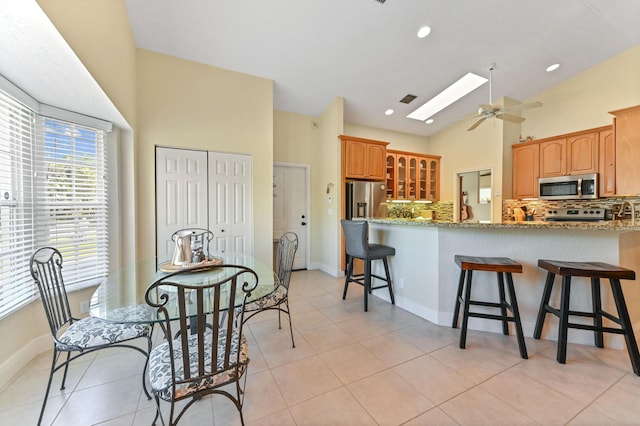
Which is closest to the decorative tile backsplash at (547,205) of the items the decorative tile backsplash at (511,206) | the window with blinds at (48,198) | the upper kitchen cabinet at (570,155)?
the decorative tile backsplash at (511,206)

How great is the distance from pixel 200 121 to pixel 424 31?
121 inches

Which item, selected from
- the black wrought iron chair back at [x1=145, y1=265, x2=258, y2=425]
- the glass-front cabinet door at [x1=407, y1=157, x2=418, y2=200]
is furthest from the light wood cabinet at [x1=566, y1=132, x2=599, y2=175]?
the black wrought iron chair back at [x1=145, y1=265, x2=258, y2=425]

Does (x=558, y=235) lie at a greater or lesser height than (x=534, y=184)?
lesser

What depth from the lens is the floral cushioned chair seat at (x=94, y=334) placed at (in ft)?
4.62

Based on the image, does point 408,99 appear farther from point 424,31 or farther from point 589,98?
point 589,98

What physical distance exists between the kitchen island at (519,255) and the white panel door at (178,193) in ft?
8.70

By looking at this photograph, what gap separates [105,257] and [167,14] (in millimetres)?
2686

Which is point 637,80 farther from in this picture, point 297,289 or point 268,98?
point 297,289

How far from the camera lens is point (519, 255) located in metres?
2.29

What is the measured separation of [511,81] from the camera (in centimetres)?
421

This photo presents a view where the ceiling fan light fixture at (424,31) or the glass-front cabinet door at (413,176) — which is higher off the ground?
the ceiling fan light fixture at (424,31)

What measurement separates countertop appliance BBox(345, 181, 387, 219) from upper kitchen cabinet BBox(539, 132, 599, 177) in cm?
298

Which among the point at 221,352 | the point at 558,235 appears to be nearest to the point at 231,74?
the point at 221,352

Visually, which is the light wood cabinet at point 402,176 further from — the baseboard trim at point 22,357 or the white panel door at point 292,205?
the baseboard trim at point 22,357
